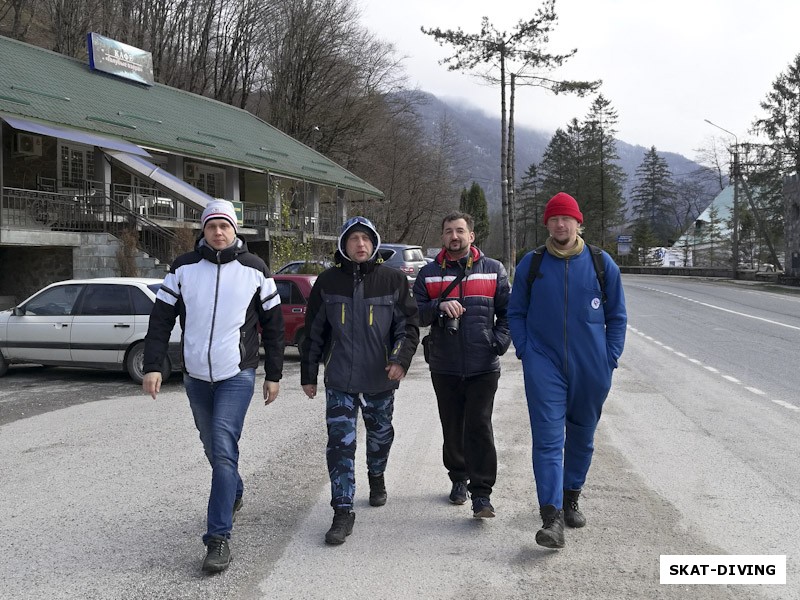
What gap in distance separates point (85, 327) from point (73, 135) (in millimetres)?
12087

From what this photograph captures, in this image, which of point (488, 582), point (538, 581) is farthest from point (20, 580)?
point (538, 581)

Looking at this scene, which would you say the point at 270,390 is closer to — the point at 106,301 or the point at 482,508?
the point at 482,508

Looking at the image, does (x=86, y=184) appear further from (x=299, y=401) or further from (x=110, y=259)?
(x=299, y=401)

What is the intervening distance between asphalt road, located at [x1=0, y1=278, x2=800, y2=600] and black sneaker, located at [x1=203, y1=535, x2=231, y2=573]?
0.08m

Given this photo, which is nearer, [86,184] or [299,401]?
[299,401]

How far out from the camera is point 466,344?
476 centimetres

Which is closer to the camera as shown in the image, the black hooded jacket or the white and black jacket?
the white and black jacket

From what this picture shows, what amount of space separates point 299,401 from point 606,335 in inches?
213

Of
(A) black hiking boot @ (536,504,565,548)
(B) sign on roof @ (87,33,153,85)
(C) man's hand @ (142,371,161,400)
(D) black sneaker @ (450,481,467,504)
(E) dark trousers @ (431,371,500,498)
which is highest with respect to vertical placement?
(B) sign on roof @ (87,33,153,85)

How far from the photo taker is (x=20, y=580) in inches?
148

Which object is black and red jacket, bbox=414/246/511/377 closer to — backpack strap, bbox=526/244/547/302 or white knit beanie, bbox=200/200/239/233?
backpack strap, bbox=526/244/547/302

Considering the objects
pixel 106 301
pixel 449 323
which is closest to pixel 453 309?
pixel 449 323

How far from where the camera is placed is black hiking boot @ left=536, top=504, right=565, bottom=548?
401 cm

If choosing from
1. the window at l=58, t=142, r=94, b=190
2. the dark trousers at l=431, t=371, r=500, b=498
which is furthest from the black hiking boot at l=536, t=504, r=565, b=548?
the window at l=58, t=142, r=94, b=190
